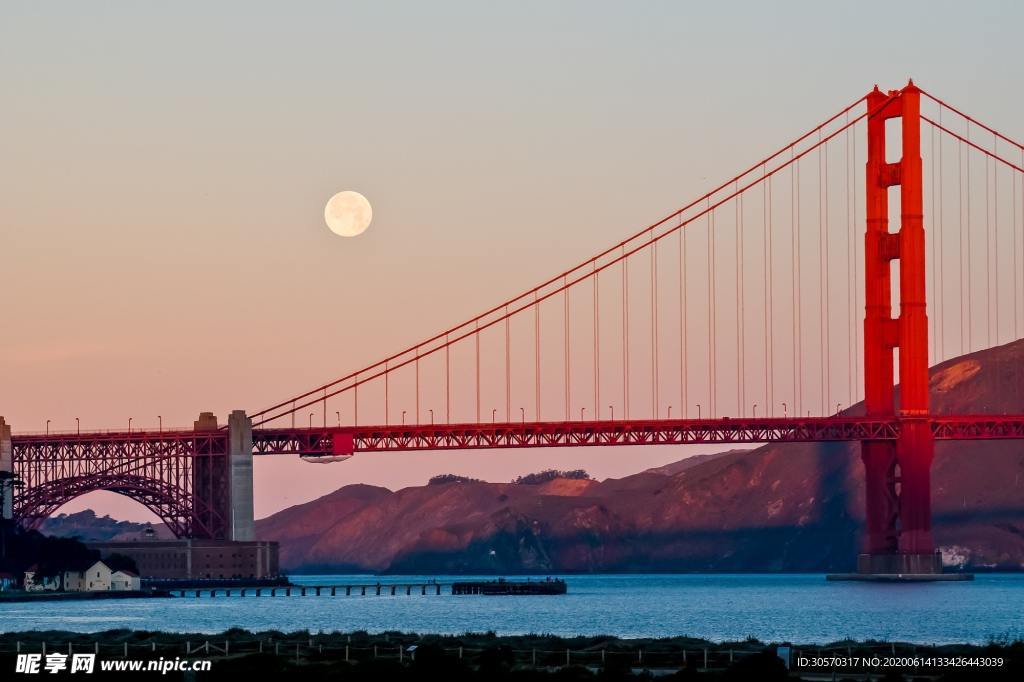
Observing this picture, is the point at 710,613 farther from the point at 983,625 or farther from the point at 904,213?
the point at 904,213

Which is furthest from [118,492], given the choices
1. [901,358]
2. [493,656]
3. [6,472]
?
[493,656]

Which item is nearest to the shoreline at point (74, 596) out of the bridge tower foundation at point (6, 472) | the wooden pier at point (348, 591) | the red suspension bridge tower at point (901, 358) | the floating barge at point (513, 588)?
the wooden pier at point (348, 591)

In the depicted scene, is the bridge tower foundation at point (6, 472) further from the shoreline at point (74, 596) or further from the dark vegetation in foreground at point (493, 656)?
the dark vegetation in foreground at point (493, 656)

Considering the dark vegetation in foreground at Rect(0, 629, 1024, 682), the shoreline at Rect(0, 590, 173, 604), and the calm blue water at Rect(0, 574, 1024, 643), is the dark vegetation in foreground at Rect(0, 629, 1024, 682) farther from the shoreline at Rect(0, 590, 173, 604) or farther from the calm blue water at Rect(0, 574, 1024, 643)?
the shoreline at Rect(0, 590, 173, 604)

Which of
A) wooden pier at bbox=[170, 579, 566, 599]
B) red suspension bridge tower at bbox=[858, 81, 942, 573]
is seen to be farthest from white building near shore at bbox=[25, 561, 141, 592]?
red suspension bridge tower at bbox=[858, 81, 942, 573]

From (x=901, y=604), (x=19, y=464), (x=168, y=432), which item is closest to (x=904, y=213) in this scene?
(x=901, y=604)

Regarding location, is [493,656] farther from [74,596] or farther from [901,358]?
[74,596]
